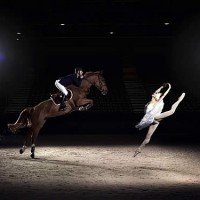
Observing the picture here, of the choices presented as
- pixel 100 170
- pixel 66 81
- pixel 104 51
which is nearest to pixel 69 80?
pixel 66 81

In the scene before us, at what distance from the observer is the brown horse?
13.4 m

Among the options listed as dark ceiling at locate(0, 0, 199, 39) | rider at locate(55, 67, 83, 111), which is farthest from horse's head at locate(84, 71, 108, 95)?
dark ceiling at locate(0, 0, 199, 39)

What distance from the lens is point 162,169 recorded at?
39.6 ft

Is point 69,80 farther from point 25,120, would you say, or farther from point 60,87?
point 25,120

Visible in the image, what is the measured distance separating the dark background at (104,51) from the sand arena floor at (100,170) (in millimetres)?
5239

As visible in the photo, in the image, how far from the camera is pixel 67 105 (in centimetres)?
1361

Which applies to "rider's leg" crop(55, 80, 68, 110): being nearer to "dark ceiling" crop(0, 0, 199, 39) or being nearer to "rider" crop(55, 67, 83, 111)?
"rider" crop(55, 67, 83, 111)

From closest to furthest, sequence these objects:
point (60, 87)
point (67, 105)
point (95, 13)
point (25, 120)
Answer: point (60, 87), point (67, 105), point (25, 120), point (95, 13)

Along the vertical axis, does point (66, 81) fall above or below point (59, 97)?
above

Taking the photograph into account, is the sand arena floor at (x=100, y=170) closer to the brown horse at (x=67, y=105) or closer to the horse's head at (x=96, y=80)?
the brown horse at (x=67, y=105)

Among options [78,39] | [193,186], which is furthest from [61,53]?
[193,186]

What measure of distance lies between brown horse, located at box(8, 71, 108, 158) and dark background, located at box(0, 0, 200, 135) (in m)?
7.63

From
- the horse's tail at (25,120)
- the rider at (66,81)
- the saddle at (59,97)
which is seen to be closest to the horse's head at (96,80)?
the rider at (66,81)

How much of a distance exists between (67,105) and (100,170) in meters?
2.59
